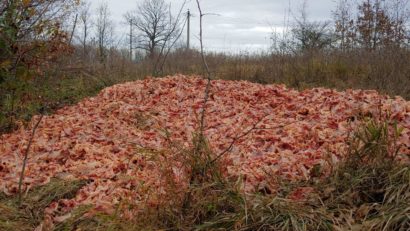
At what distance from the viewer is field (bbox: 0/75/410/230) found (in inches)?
116

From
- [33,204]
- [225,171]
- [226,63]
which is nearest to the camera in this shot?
[225,171]

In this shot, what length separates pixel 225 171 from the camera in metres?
A: 3.36

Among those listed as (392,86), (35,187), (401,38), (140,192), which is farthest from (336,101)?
(401,38)

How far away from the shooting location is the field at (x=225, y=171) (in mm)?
2959

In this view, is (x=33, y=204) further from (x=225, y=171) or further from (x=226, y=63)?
(x=226, y=63)

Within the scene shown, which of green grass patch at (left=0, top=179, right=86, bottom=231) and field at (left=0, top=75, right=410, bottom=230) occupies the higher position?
field at (left=0, top=75, right=410, bottom=230)

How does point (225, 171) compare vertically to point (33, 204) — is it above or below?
above

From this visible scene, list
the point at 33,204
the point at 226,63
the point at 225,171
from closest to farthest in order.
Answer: the point at 225,171 < the point at 33,204 < the point at 226,63

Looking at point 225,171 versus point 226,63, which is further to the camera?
point 226,63

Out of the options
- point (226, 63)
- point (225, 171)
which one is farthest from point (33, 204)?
point (226, 63)

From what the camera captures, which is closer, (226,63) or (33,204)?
(33,204)

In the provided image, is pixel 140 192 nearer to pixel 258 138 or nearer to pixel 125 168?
pixel 125 168

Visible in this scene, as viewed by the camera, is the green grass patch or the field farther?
the green grass patch

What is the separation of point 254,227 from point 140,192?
93cm
